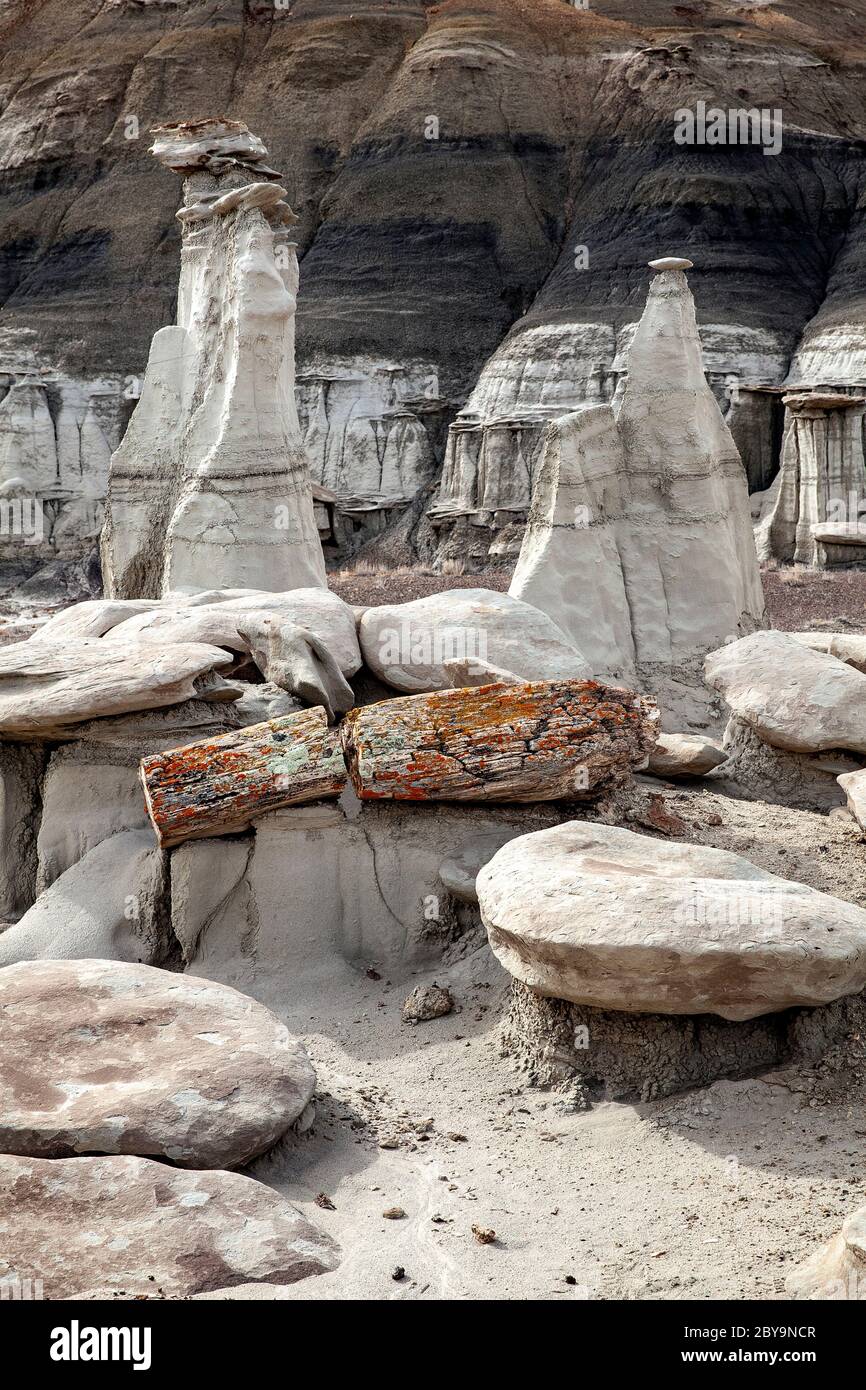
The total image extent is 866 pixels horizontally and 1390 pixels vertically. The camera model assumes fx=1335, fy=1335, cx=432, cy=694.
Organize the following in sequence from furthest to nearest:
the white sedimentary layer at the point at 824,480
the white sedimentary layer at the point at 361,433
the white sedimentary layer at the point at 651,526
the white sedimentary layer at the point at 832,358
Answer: the white sedimentary layer at the point at 361,433 → the white sedimentary layer at the point at 832,358 → the white sedimentary layer at the point at 824,480 → the white sedimentary layer at the point at 651,526

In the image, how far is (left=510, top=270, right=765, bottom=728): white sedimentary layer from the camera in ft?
31.8

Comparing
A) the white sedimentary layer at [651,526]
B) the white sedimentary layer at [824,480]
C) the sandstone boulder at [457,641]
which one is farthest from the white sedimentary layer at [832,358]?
the sandstone boulder at [457,641]

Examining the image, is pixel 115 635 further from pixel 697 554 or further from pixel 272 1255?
pixel 697 554

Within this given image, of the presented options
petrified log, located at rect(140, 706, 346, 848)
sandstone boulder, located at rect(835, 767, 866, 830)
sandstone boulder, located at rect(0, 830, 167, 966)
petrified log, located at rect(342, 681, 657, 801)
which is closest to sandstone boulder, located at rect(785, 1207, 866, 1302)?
petrified log, located at rect(342, 681, 657, 801)

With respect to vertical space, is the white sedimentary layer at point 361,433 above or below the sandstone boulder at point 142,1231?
above

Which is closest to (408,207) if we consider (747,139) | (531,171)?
(531,171)

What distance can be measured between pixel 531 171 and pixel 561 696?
3748 cm

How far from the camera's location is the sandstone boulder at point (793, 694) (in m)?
6.35

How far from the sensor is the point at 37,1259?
3.30m

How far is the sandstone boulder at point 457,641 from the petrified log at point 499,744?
857mm

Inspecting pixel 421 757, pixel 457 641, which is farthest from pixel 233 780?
pixel 457 641

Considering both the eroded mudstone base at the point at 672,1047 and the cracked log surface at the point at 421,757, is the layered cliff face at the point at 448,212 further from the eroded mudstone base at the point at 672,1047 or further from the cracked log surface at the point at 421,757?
the eroded mudstone base at the point at 672,1047

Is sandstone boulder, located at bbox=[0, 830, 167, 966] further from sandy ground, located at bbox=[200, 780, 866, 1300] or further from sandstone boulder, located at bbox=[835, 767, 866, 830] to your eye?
sandstone boulder, located at bbox=[835, 767, 866, 830]

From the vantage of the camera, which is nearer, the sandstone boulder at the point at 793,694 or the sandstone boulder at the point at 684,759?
the sandstone boulder at the point at 793,694
